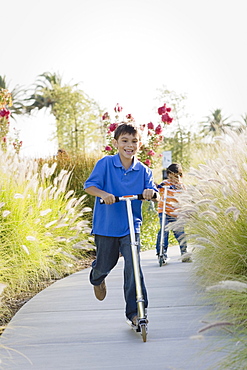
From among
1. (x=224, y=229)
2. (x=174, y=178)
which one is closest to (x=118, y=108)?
(x=174, y=178)

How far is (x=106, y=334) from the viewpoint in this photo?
170 inches

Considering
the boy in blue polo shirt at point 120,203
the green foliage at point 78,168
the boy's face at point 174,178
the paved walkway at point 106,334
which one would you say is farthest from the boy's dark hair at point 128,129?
the green foliage at point 78,168

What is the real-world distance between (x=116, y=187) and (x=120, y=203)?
128 mm

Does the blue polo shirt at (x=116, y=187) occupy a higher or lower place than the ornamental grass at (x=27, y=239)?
higher

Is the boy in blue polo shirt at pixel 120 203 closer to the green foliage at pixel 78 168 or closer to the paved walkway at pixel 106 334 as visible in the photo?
the paved walkway at pixel 106 334

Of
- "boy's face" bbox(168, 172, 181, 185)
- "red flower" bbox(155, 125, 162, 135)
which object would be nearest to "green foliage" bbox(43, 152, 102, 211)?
"red flower" bbox(155, 125, 162, 135)

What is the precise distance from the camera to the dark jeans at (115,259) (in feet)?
14.3

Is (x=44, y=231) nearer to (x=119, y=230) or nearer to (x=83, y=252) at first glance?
(x=83, y=252)

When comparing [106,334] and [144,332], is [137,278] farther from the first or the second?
[106,334]

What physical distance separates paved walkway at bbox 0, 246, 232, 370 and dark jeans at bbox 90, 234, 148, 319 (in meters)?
0.24

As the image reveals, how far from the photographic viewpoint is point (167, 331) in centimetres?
430

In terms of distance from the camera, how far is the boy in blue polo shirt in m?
4.39

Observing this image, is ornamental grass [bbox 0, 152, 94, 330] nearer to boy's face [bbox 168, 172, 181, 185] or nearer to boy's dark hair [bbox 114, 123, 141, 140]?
boy's face [bbox 168, 172, 181, 185]

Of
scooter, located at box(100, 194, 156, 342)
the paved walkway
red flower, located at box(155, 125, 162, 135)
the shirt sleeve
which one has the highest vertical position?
red flower, located at box(155, 125, 162, 135)
